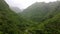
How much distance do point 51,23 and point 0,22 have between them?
5335cm

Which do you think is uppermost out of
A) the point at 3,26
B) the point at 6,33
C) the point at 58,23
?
the point at 58,23

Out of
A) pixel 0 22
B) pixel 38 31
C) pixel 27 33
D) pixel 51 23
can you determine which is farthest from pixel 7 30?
pixel 51 23

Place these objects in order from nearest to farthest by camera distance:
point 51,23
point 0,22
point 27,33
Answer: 1. point 0,22
2. point 27,33
3. point 51,23

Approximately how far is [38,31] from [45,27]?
53.9 ft

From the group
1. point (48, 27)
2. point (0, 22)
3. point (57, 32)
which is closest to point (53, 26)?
point (48, 27)

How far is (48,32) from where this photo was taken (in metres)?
122

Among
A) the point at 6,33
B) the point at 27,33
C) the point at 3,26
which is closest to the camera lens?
the point at 6,33

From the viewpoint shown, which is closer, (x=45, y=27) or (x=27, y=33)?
(x=27, y=33)

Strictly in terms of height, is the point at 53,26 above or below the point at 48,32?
above

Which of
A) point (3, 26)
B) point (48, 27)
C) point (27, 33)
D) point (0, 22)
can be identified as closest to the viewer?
point (3, 26)

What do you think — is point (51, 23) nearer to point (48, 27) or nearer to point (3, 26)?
point (48, 27)

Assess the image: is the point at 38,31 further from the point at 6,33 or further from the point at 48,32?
the point at 6,33

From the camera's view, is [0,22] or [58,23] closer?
[0,22]

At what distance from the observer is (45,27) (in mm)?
137875
